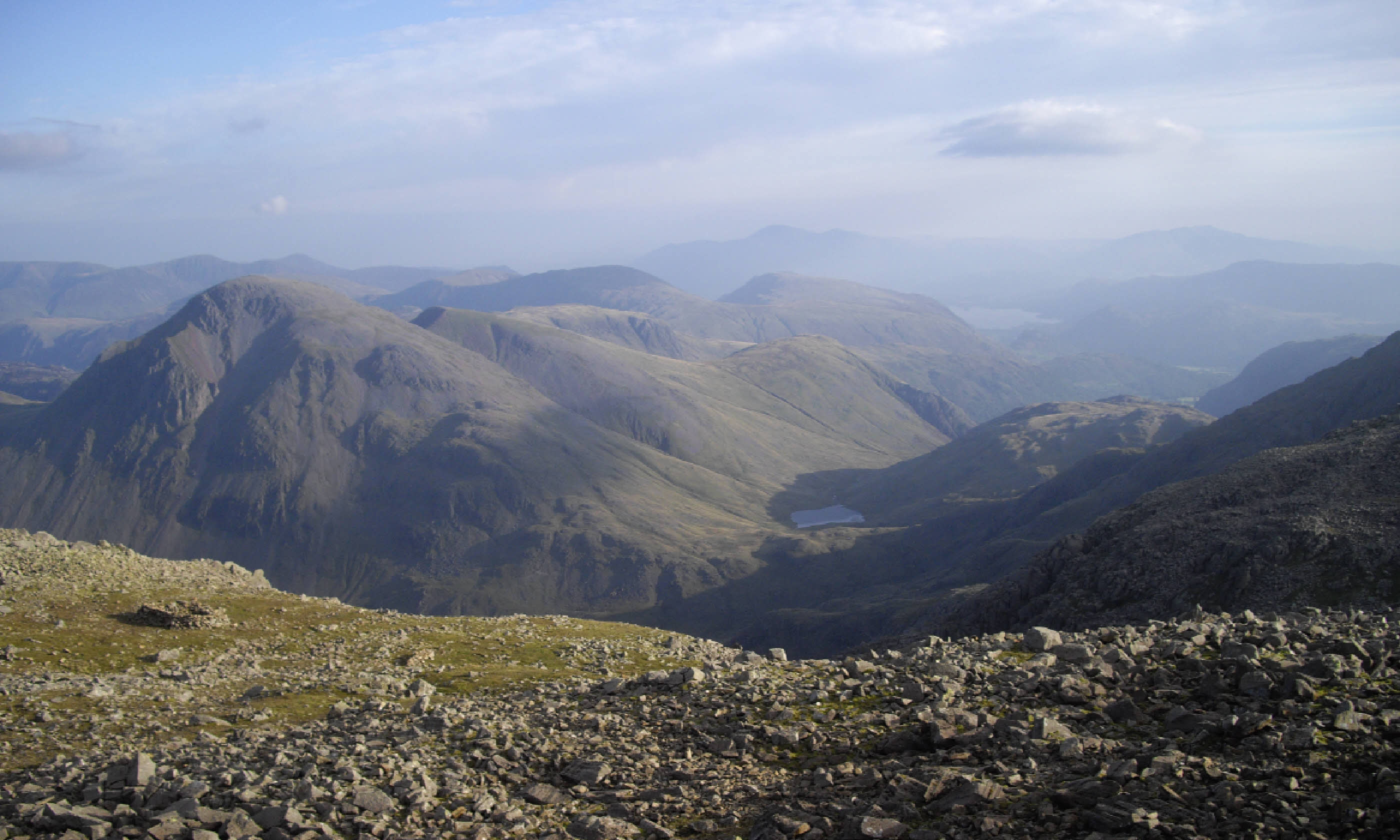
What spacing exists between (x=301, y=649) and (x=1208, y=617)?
40803 mm

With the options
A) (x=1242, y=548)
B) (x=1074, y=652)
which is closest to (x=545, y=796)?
(x=1074, y=652)

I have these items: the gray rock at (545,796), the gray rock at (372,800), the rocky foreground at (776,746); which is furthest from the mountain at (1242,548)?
the gray rock at (372,800)

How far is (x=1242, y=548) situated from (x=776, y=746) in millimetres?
68049

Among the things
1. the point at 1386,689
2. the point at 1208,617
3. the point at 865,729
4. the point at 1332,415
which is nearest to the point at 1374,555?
the point at 1208,617

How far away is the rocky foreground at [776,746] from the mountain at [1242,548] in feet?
142

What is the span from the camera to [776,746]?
20406mm

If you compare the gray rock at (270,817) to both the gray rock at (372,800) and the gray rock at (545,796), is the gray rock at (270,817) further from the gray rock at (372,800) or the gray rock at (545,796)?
the gray rock at (545,796)

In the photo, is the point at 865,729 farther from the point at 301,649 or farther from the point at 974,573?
the point at 974,573

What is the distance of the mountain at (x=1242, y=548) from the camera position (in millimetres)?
62156

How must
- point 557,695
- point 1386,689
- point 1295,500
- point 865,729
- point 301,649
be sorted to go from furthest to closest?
point 1295,500
point 301,649
point 557,695
point 865,729
point 1386,689

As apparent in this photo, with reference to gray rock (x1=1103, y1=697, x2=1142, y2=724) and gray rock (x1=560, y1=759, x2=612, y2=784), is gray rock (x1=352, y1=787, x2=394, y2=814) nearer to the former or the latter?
gray rock (x1=560, y1=759, x2=612, y2=784)

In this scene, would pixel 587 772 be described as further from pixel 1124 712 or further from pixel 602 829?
pixel 1124 712

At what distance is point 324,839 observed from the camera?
15492 millimetres

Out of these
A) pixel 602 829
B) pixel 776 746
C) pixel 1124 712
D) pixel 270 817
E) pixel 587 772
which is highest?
pixel 1124 712
